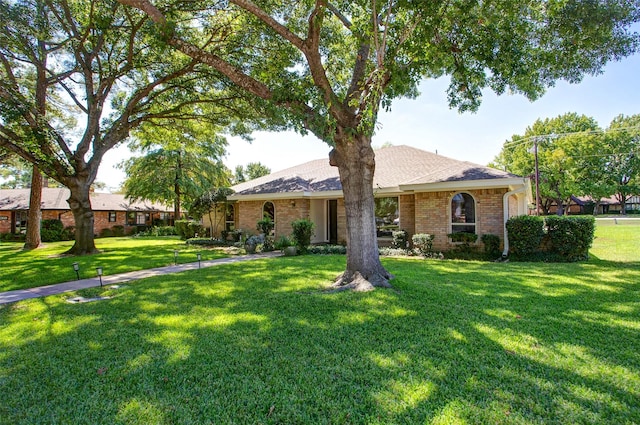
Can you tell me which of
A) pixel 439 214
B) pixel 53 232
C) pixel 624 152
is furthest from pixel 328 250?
pixel 624 152

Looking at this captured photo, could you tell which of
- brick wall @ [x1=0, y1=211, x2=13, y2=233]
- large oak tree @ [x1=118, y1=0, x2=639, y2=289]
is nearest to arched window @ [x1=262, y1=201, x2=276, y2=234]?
large oak tree @ [x1=118, y1=0, x2=639, y2=289]

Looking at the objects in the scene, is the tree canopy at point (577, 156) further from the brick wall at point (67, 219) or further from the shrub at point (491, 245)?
the brick wall at point (67, 219)

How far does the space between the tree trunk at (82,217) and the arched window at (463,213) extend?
15.6m

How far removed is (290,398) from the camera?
280 centimetres

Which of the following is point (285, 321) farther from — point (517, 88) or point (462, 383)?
point (517, 88)

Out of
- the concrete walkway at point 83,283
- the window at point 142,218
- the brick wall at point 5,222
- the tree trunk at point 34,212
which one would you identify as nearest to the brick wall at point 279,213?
the concrete walkway at point 83,283

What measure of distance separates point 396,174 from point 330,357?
1223 cm

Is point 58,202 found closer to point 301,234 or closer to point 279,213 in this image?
point 279,213

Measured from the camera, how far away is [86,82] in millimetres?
13586

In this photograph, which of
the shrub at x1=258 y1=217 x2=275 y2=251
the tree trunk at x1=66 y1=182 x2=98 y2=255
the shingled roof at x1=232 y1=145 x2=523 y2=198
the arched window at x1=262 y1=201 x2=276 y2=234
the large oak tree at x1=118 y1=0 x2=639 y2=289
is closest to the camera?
the large oak tree at x1=118 y1=0 x2=639 y2=289

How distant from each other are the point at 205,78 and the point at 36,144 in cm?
687

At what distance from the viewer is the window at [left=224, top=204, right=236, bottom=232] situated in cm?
1916

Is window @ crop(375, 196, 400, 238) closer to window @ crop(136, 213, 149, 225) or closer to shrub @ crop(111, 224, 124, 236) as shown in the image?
shrub @ crop(111, 224, 124, 236)

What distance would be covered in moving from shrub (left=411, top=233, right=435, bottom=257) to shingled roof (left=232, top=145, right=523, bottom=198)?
1.87 meters
